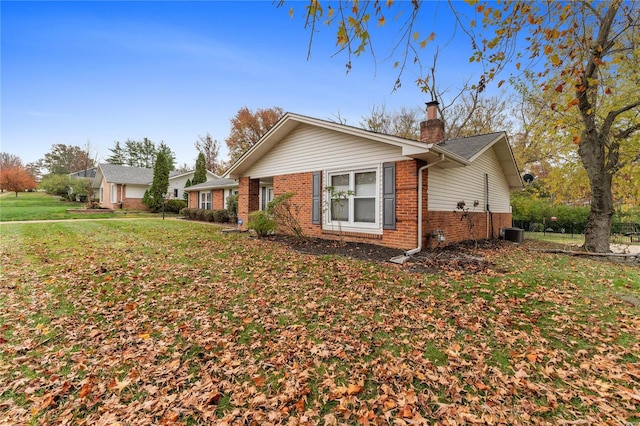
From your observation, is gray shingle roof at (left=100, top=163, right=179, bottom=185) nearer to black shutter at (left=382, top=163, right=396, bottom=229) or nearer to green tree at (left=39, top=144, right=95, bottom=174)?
green tree at (left=39, top=144, right=95, bottom=174)

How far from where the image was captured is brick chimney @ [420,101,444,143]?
10328mm

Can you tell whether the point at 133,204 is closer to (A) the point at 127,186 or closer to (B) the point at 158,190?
(A) the point at 127,186

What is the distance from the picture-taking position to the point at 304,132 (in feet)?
33.1

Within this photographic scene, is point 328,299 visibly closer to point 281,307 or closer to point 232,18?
point 281,307

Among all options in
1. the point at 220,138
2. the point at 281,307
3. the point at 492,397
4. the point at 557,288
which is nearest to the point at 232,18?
the point at 281,307

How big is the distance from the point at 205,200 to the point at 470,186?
62.2 ft

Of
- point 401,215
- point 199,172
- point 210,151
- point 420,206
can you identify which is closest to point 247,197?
point 401,215

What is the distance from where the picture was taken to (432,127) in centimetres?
1040

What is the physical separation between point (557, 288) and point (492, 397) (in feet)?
12.4

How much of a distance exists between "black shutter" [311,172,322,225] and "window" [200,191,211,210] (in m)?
14.7

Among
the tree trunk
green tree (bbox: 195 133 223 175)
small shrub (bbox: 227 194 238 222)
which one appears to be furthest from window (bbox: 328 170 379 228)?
green tree (bbox: 195 133 223 175)

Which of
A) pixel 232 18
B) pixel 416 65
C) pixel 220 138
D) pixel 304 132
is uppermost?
pixel 220 138

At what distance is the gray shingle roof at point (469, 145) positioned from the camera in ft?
32.0

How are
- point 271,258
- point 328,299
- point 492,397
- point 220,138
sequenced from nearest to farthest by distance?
point 492,397
point 328,299
point 271,258
point 220,138
